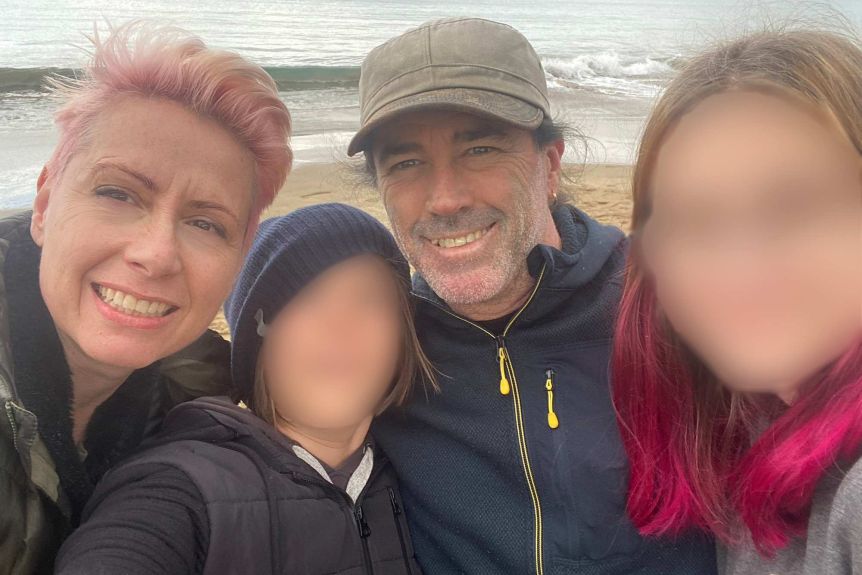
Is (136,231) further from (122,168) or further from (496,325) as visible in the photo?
(496,325)

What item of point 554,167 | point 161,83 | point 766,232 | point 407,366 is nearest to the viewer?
point 766,232

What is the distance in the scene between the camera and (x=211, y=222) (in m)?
1.98

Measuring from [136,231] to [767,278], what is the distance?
1.82m

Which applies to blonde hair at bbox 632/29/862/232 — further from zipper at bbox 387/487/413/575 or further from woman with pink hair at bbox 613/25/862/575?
zipper at bbox 387/487/413/575

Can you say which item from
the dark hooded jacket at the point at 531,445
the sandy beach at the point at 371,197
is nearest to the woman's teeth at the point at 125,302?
the dark hooded jacket at the point at 531,445

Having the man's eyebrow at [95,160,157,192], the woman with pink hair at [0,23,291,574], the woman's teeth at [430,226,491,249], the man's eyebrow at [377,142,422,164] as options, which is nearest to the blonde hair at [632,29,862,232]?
the woman's teeth at [430,226,491,249]

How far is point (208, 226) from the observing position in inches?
78.1

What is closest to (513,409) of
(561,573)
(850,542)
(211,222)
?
(561,573)

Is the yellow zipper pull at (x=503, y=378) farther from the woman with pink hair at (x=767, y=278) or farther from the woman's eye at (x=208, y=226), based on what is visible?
the woman's eye at (x=208, y=226)

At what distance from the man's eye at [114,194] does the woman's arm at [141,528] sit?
0.82 m

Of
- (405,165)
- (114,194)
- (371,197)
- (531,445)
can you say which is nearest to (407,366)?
(531,445)

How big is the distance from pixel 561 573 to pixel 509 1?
85.2 meters

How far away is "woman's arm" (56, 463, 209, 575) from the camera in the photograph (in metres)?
1.48

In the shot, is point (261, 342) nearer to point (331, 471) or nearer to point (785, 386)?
point (331, 471)
